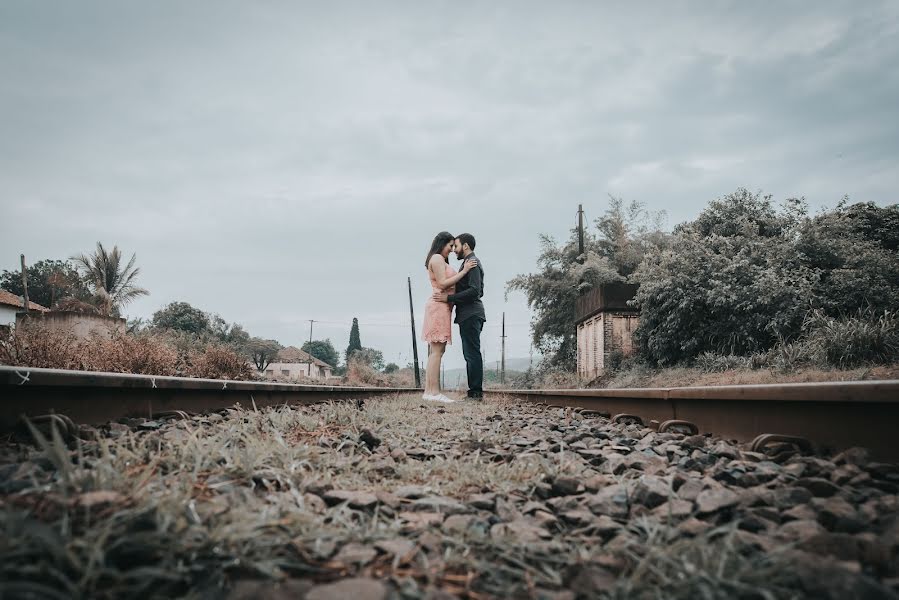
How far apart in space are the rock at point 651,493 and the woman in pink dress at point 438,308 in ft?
21.0

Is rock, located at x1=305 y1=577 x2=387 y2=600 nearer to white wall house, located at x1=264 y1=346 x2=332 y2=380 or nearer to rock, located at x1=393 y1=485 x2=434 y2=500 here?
rock, located at x1=393 y1=485 x2=434 y2=500

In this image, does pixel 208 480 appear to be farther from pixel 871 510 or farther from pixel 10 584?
pixel 871 510

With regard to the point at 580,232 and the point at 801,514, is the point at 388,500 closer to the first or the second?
the point at 801,514

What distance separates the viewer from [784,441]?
7.58 feet

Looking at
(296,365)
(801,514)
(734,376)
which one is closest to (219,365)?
(734,376)

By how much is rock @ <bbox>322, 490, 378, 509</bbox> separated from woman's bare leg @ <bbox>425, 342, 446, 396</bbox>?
640 cm

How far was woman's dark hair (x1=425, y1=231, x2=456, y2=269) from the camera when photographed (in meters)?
8.20

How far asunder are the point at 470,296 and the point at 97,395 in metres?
5.90

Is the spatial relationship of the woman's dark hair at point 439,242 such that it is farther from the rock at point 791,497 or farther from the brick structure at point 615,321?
the brick structure at point 615,321

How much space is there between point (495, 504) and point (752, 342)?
12.5 metres

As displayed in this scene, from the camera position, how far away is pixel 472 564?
3.75 feet

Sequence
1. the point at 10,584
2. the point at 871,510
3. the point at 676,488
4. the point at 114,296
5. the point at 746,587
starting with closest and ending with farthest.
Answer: the point at 10,584, the point at 746,587, the point at 871,510, the point at 676,488, the point at 114,296

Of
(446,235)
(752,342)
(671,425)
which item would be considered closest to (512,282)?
(752,342)

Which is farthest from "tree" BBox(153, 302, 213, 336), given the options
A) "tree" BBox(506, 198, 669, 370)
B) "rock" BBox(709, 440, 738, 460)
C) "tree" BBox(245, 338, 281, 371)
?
"rock" BBox(709, 440, 738, 460)
